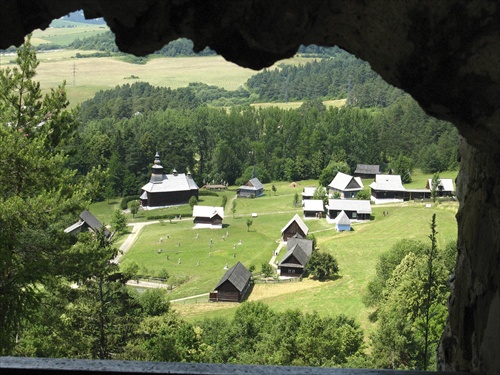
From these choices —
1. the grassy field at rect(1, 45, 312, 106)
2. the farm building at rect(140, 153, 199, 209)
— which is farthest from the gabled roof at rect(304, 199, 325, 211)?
the grassy field at rect(1, 45, 312, 106)

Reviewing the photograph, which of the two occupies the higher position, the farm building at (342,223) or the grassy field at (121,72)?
the grassy field at (121,72)

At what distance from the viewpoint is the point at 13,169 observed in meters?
11.7

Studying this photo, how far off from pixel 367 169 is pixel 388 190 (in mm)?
12272

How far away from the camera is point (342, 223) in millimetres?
47375

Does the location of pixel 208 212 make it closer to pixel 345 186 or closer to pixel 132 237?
pixel 132 237

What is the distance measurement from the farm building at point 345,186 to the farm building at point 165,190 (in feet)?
43.0

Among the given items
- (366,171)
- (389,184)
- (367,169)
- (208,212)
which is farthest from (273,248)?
(367,169)

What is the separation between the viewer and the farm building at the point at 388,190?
56281 millimetres

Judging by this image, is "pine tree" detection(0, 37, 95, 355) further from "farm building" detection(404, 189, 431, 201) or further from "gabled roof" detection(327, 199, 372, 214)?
"farm building" detection(404, 189, 431, 201)

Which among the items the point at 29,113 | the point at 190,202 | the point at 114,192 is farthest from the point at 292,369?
the point at 114,192

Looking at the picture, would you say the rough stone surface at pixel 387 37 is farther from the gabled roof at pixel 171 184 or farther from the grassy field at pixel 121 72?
the grassy field at pixel 121 72

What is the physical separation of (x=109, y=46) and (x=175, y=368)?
146902 millimetres

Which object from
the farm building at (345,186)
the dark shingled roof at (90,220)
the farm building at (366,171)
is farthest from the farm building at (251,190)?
the dark shingled roof at (90,220)

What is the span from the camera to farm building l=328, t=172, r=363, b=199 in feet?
193
